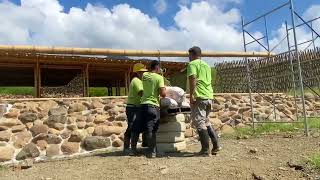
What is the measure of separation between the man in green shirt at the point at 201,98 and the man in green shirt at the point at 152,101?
0.58 meters

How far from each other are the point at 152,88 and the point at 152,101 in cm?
20

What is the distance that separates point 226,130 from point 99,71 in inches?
313

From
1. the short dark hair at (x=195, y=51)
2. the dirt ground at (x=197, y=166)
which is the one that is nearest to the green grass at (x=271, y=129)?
the dirt ground at (x=197, y=166)

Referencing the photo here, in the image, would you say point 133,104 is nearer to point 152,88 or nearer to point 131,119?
point 131,119

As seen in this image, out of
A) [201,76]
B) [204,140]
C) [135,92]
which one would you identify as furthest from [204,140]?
[135,92]

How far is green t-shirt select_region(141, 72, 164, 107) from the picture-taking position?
625 centimetres

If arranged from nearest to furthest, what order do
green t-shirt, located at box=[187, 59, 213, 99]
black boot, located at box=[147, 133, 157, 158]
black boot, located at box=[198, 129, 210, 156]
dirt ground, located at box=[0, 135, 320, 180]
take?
dirt ground, located at box=[0, 135, 320, 180], black boot, located at box=[198, 129, 210, 156], green t-shirt, located at box=[187, 59, 213, 99], black boot, located at box=[147, 133, 157, 158]

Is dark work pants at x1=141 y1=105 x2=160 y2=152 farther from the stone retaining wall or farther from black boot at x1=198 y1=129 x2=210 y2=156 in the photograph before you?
the stone retaining wall

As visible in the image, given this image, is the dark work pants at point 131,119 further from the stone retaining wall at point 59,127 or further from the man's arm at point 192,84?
the stone retaining wall at point 59,127

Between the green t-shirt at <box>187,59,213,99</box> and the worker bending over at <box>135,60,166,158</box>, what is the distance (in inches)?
23.0

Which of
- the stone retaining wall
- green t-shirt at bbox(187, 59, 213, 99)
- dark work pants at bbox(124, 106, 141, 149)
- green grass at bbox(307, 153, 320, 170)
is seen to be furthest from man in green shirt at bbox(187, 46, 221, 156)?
the stone retaining wall

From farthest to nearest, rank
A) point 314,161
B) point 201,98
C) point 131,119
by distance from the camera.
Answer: point 131,119 → point 201,98 → point 314,161

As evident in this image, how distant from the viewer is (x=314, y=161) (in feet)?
17.1

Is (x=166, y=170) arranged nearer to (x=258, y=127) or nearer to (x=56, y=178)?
(x=56, y=178)
